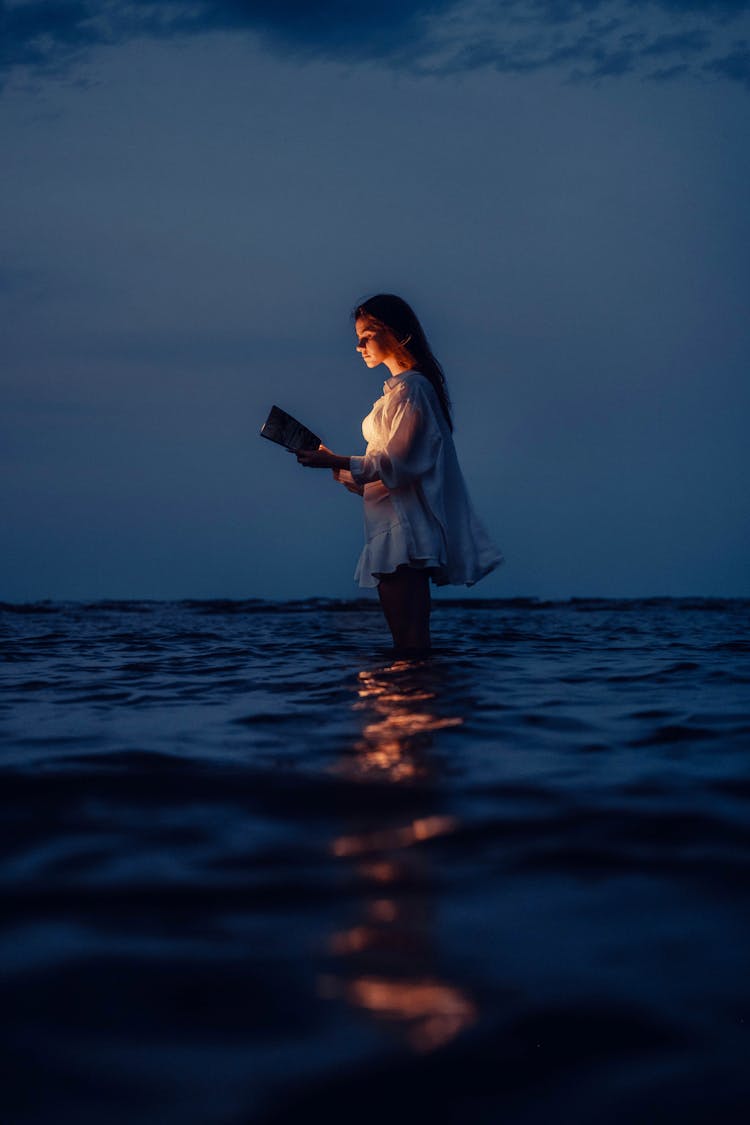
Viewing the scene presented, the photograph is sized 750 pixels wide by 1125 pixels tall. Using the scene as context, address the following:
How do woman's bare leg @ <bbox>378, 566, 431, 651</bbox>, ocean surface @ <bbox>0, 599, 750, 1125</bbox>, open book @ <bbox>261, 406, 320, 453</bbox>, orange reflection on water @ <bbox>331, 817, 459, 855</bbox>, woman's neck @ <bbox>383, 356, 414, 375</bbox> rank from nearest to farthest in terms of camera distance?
ocean surface @ <bbox>0, 599, 750, 1125</bbox>
orange reflection on water @ <bbox>331, 817, 459, 855</bbox>
open book @ <bbox>261, 406, 320, 453</bbox>
woman's bare leg @ <bbox>378, 566, 431, 651</bbox>
woman's neck @ <bbox>383, 356, 414, 375</bbox>

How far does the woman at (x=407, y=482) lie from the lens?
5031mm

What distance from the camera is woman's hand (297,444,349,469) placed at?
491 cm

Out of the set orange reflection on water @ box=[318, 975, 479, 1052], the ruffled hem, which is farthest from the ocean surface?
the ruffled hem

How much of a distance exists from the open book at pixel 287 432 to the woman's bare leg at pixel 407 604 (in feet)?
2.78

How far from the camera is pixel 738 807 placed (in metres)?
2.34

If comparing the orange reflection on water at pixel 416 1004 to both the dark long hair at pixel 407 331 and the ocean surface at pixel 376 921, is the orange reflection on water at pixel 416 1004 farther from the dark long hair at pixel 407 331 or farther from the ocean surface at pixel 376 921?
→ the dark long hair at pixel 407 331

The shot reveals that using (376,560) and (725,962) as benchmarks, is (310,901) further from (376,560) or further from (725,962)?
(376,560)

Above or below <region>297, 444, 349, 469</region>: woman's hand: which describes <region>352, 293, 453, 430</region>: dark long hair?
above

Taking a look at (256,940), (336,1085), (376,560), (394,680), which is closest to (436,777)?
(256,940)

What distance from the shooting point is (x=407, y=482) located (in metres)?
5.12

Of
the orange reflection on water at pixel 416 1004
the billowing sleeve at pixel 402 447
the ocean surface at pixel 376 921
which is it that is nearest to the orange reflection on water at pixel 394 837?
the ocean surface at pixel 376 921

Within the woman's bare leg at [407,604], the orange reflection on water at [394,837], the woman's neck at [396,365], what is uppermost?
the woman's neck at [396,365]

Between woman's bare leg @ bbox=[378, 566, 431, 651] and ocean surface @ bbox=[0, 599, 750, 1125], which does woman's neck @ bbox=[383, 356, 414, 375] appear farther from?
ocean surface @ bbox=[0, 599, 750, 1125]

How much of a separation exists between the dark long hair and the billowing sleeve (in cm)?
27
